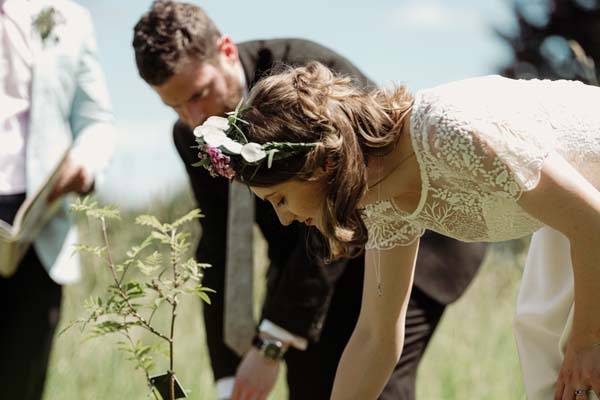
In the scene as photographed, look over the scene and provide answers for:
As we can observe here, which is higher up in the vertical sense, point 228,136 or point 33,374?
point 228,136

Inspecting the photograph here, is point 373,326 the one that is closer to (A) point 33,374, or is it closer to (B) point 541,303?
(B) point 541,303

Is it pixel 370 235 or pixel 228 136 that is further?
pixel 370 235

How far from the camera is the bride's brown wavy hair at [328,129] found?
2590 millimetres

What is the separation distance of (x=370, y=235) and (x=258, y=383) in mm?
796

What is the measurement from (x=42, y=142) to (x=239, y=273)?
0.83 meters

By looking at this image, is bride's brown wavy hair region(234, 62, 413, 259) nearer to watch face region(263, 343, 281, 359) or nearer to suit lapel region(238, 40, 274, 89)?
watch face region(263, 343, 281, 359)

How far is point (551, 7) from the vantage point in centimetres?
1292

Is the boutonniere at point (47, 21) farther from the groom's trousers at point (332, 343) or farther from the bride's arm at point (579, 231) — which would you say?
the bride's arm at point (579, 231)

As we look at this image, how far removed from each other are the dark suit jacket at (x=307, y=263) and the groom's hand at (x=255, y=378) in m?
0.13

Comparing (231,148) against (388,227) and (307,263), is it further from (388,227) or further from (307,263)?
(307,263)

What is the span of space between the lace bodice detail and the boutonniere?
1615mm

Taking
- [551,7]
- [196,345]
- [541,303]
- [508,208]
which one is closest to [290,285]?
[541,303]

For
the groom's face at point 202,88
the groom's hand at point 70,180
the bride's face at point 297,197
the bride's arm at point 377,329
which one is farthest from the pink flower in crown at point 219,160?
the groom's hand at point 70,180

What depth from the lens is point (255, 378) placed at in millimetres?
3523
